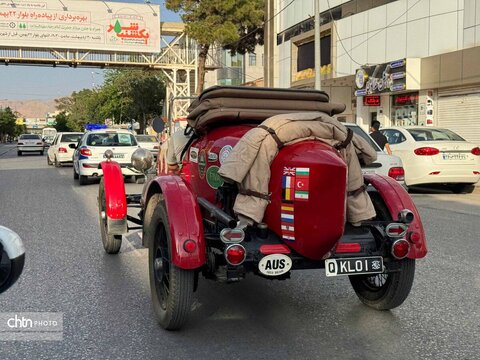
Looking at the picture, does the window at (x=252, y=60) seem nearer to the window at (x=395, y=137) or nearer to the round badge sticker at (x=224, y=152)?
the window at (x=395, y=137)

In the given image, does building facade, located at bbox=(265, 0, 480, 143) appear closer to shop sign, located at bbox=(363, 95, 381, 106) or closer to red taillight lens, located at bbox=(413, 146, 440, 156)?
shop sign, located at bbox=(363, 95, 381, 106)

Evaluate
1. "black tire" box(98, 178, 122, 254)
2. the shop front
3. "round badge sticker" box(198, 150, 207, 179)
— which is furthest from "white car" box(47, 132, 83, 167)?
"round badge sticker" box(198, 150, 207, 179)

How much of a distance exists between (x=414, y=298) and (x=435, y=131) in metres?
8.97

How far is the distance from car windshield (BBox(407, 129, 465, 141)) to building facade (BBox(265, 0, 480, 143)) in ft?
18.7

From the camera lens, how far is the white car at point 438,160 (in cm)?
1222

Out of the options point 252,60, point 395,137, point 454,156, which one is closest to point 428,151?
point 454,156

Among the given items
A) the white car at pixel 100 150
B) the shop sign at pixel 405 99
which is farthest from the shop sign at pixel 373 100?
the white car at pixel 100 150

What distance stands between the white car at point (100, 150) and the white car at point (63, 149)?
7495 millimetres

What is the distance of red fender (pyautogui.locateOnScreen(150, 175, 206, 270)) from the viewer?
3.75 metres

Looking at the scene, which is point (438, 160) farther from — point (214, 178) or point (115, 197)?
point (214, 178)

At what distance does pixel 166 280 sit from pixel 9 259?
7.98 ft

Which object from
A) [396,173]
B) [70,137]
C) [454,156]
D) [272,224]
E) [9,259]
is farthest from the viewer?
[70,137]

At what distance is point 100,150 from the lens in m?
15.2

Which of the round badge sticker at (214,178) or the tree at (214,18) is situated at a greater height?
the tree at (214,18)
